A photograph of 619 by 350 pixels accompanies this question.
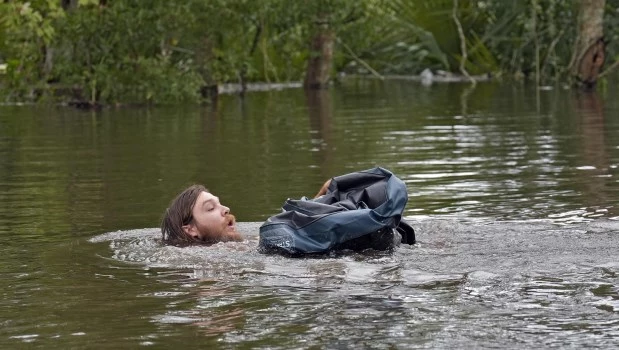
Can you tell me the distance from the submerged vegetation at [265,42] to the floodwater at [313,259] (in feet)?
24.4

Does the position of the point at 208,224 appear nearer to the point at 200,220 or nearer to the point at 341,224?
the point at 200,220

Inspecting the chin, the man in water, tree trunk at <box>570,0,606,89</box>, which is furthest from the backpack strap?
tree trunk at <box>570,0,606,89</box>

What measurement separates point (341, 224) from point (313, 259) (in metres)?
0.29

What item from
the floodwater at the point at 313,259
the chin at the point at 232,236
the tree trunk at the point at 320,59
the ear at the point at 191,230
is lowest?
the floodwater at the point at 313,259

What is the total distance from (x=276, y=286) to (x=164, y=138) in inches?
498

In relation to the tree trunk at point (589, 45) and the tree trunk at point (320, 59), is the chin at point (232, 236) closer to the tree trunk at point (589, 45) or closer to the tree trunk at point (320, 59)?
the tree trunk at point (589, 45)

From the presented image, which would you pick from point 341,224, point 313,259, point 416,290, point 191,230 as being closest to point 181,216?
point 191,230

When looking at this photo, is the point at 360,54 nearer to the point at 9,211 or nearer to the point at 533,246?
the point at 9,211

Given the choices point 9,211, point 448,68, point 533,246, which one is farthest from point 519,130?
point 448,68

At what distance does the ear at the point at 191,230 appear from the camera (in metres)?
10.4

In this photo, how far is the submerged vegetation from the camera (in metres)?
30.5

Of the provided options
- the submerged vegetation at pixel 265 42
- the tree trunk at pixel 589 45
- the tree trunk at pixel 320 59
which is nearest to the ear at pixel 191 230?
the submerged vegetation at pixel 265 42

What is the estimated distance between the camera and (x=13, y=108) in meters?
31.1

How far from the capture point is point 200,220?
1037 centimetres
